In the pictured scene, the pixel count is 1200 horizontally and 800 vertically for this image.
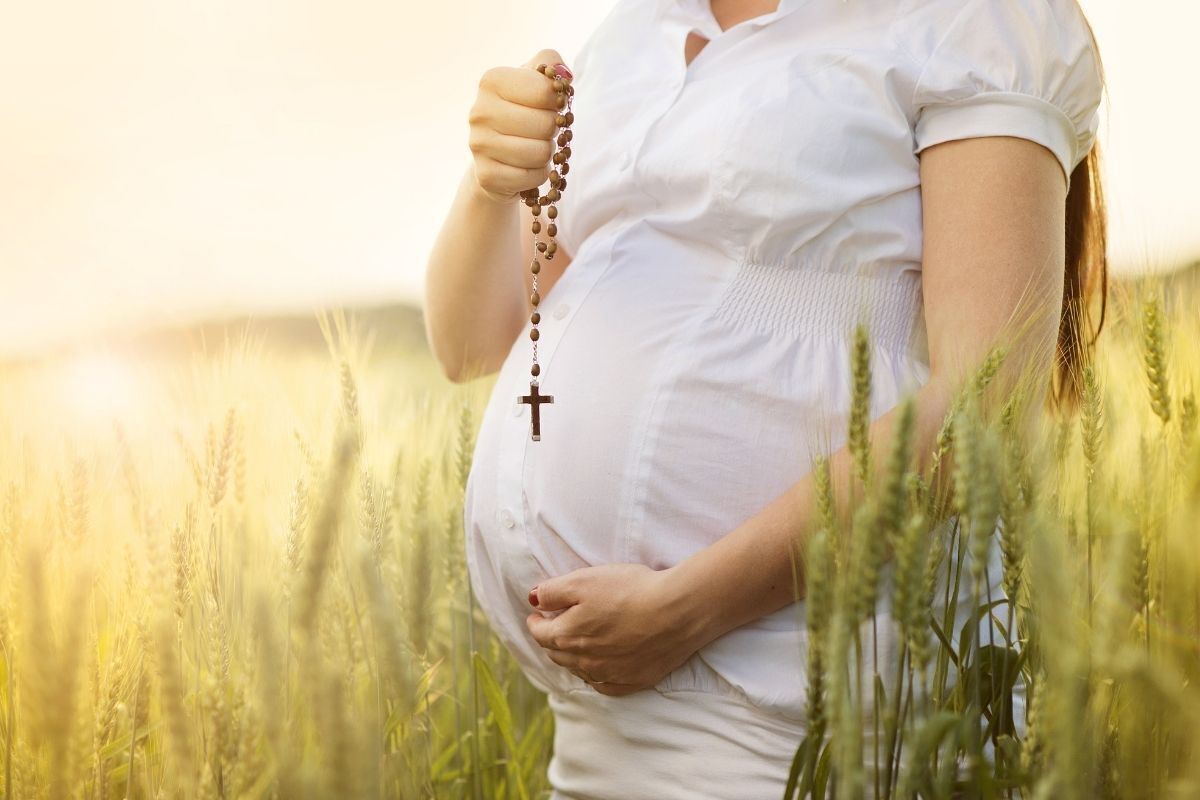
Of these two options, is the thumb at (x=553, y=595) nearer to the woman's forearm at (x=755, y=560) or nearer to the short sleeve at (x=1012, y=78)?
the woman's forearm at (x=755, y=560)

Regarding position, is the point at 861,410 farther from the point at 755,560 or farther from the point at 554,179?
the point at 554,179

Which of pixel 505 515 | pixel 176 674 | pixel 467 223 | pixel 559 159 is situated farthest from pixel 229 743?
pixel 467 223

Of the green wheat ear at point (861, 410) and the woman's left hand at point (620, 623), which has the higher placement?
the green wheat ear at point (861, 410)

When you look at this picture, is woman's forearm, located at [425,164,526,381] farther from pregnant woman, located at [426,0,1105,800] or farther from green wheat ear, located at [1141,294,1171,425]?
green wheat ear, located at [1141,294,1171,425]

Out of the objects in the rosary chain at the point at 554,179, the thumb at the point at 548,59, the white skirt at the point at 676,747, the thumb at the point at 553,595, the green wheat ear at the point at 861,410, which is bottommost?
the white skirt at the point at 676,747

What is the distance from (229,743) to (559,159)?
2.27 feet

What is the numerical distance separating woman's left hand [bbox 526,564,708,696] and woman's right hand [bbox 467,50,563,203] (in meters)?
0.43

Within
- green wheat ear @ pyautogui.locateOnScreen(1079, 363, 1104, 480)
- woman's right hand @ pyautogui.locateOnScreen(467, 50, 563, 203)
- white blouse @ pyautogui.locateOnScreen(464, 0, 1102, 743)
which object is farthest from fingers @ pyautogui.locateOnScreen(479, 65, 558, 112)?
green wheat ear @ pyautogui.locateOnScreen(1079, 363, 1104, 480)

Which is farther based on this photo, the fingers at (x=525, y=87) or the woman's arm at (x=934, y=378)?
the fingers at (x=525, y=87)

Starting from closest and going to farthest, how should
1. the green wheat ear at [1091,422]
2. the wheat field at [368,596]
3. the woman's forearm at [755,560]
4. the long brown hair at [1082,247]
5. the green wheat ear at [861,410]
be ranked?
the wheat field at [368,596]
the green wheat ear at [861,410]
the green wheat ear at [1091,422]
the woman's forearm at [755,560]
the long brown hair at [1082,247]

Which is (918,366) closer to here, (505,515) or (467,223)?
(505,515)

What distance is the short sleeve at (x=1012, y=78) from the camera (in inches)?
38.9

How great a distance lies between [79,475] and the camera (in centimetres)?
90

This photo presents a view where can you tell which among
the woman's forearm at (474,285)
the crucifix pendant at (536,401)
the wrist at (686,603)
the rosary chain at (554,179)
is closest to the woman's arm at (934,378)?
the wrist at (686,603)
